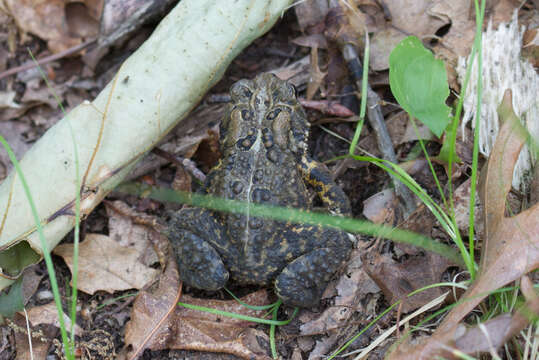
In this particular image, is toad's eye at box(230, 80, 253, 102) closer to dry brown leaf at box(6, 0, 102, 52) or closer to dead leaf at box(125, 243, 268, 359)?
dead leaf at box(125, 243, 268, 359)

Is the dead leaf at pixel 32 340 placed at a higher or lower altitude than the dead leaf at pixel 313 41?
lower

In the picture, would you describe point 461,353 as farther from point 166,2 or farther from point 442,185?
point 166,2

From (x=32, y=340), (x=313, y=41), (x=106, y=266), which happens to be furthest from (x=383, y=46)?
(x=32, y=340)

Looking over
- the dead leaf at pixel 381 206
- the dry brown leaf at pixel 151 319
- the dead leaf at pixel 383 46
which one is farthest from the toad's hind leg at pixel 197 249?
the dead leaf at pixel 383 46

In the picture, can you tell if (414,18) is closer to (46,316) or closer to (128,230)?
(128,230)

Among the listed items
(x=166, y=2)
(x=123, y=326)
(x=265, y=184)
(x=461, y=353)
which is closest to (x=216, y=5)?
(x=166, y=2)

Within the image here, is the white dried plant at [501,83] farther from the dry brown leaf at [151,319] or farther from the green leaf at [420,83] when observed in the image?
the dry brown leaf at [151,319]
